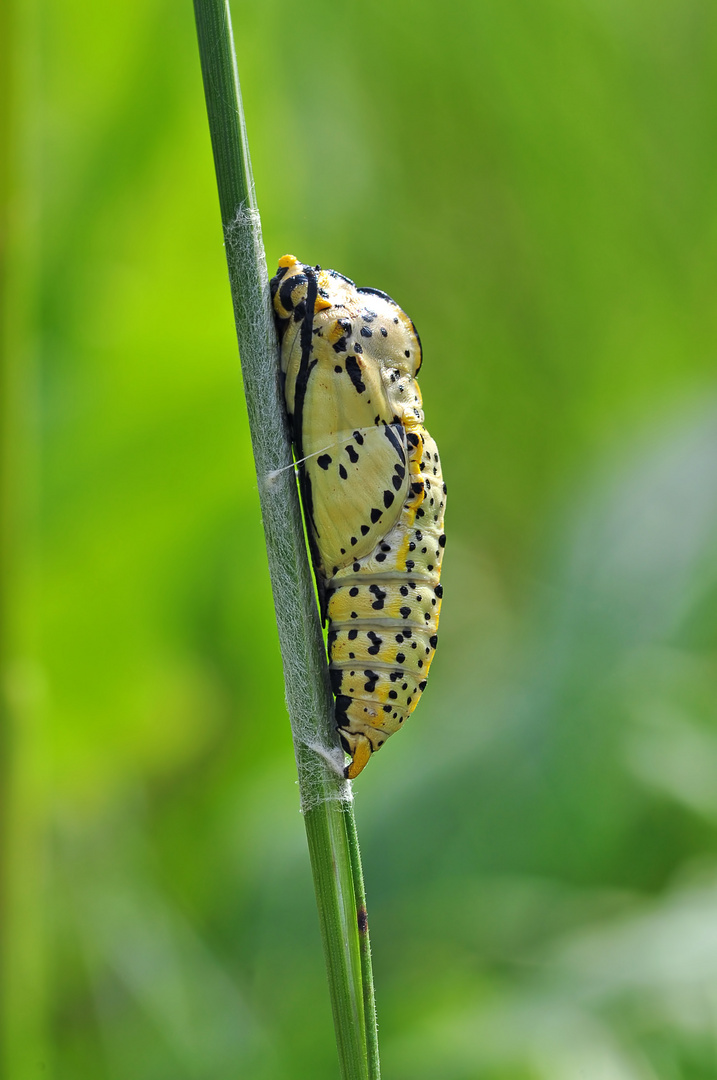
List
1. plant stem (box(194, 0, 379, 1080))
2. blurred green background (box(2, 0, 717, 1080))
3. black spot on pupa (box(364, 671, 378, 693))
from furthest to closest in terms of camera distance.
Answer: blurred green background (box(2, 0, 717, 1080)) < black spot on pupa (box(364, 671, 378, 693)) < plant stem (box(194, 0, 379, 1080))

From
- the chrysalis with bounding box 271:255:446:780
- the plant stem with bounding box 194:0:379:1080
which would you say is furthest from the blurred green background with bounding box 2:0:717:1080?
the plant stem with bounding box 194:0:379:1080


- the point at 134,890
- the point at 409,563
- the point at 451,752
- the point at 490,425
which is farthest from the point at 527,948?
the point at 490,425

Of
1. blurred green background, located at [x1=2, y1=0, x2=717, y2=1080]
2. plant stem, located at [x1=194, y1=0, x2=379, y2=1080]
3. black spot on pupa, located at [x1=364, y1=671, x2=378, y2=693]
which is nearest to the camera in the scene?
plant stem, located at [x1=194, y1=0, x2=379, y2=1080]

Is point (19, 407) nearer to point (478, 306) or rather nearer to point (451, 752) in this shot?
point (451, 752)

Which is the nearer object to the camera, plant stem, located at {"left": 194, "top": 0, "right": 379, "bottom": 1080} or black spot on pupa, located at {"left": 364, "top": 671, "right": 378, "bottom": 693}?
plant stem, located at {"left": 194, "top": 0, "right": 379, "bottom": 1080}

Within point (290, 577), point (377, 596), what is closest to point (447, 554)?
point (377, 596)

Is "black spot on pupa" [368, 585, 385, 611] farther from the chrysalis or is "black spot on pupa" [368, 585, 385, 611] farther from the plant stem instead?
the plant stem
